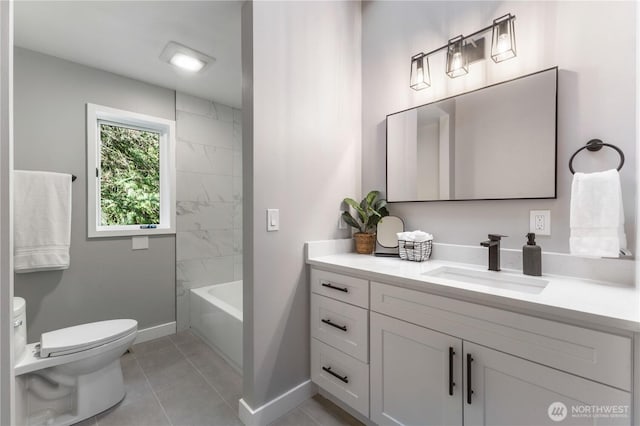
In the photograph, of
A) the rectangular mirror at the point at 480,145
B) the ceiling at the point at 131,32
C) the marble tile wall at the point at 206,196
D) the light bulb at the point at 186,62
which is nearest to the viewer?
the rectangular mirror at the point at 480,145

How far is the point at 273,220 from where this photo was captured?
58.7 inches

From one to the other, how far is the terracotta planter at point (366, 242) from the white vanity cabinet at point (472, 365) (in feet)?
1.40


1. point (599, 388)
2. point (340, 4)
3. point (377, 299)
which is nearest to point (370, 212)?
point (377, 299)

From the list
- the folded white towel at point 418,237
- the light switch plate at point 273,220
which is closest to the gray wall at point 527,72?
the folded white towel at point 418,237

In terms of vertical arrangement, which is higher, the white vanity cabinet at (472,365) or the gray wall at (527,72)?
the gray wall at (527,72)

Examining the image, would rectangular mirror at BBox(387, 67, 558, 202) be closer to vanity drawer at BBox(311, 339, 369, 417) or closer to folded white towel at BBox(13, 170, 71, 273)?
vanity drawer at BBox(311, 339, 369, 417)

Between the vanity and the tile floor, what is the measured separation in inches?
6.1

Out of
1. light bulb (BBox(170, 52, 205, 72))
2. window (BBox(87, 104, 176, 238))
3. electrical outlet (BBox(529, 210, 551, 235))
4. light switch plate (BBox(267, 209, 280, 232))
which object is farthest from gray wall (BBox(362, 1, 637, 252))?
window (BBox(87, 104, 176, 238))

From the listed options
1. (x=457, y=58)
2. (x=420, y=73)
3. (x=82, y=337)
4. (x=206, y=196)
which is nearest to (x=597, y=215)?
(x=457, y=58)

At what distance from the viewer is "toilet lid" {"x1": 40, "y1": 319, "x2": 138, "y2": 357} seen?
4.67ft

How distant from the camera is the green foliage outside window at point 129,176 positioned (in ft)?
7.83

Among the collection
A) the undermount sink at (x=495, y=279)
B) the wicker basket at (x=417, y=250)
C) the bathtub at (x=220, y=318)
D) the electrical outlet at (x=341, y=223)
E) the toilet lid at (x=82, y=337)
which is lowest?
the bathtub at (x=220, y=318)

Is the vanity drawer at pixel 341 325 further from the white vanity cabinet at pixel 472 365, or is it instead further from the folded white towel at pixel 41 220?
the folded white towel at pixel 41 220

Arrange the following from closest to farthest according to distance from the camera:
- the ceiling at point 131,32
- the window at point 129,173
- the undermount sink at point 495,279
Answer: the undermount sink at point 495,279
the ceiling at point 131,32
the window at point 129,173
